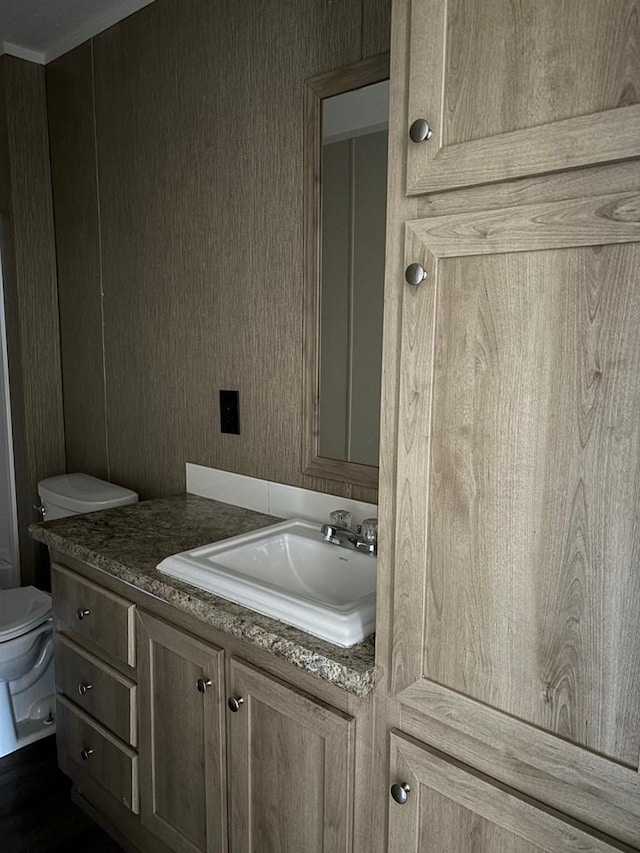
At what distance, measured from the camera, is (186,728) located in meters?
1.53

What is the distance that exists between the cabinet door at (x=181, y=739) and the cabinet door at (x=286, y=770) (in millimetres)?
57

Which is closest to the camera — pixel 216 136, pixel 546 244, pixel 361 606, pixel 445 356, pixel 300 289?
pixel 546 244

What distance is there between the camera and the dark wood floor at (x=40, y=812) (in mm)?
1908

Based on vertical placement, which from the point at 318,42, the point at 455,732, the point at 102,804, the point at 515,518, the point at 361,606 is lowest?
the point at 102,804

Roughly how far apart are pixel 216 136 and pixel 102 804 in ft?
6.47

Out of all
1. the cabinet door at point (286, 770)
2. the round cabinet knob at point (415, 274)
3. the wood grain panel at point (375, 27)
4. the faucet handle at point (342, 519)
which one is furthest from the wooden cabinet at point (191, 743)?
the wood grain panel at point (375, 27)

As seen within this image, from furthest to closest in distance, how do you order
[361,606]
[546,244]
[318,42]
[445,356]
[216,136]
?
1. [216,136]
2. [318,42]
3. [361,606]
4. [445,356]
5. [546,244]

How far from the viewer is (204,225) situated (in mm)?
2105

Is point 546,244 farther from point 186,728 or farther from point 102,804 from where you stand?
point 102,804

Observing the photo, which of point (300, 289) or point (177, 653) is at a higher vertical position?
point (300, 289)

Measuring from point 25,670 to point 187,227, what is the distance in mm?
1624

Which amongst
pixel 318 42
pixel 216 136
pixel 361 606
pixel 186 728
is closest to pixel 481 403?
pixel 361 606

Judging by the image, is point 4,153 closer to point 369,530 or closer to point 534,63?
point 369,530

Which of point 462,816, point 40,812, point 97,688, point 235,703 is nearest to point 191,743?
point 235,703
